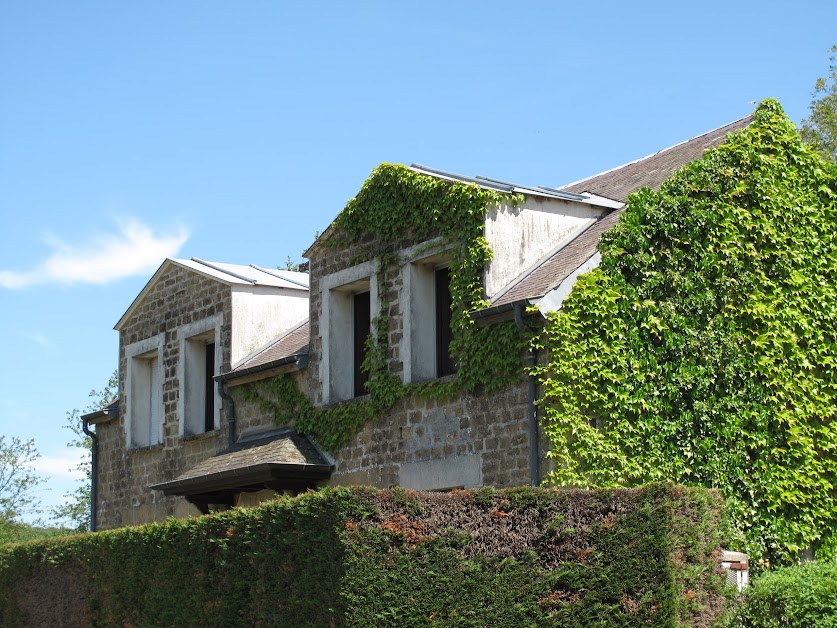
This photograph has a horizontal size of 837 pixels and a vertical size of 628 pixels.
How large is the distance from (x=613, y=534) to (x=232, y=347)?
1107 cm

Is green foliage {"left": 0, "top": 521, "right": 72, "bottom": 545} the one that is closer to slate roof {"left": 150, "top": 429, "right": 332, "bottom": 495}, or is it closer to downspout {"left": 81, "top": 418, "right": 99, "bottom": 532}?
downspout {"left": 81, "top": 418, "right": 99, "bottom": 532}

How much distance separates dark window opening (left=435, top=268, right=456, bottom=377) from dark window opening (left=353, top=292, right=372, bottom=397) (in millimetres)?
1361

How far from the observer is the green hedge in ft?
33.0

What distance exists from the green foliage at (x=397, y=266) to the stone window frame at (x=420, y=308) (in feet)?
0.62

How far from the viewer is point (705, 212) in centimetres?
1488

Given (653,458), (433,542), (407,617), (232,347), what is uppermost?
(232,347)

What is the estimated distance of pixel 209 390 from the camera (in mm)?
21094

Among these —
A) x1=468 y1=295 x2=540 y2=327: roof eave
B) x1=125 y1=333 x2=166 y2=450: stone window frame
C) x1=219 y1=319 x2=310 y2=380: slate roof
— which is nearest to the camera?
x1=468 y1=295 x2=540 y2=327: roof eave

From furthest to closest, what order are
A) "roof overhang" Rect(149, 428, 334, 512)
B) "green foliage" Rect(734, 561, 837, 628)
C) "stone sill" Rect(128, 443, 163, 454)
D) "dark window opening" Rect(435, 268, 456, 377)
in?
1. "stone sill" Rect(128, 443, 163, 454)
2. "roof overhang" Rect(149, 428, 334, 512)
3. "dark window opening" Rect(435, 268, 456, 377)
4. "green foliage" Rect(734, 561, 837, 628)

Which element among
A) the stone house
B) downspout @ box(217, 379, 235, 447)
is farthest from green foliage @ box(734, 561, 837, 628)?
downspout @ box(217, 379, 235, 447)

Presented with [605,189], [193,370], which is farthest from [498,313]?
[193,370]

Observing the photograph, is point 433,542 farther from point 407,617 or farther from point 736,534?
point 736,534

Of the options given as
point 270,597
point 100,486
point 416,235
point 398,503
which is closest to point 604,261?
point 416,235

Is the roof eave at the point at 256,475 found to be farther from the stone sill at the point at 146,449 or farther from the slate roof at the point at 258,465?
the stone sill at the point at 146,449
